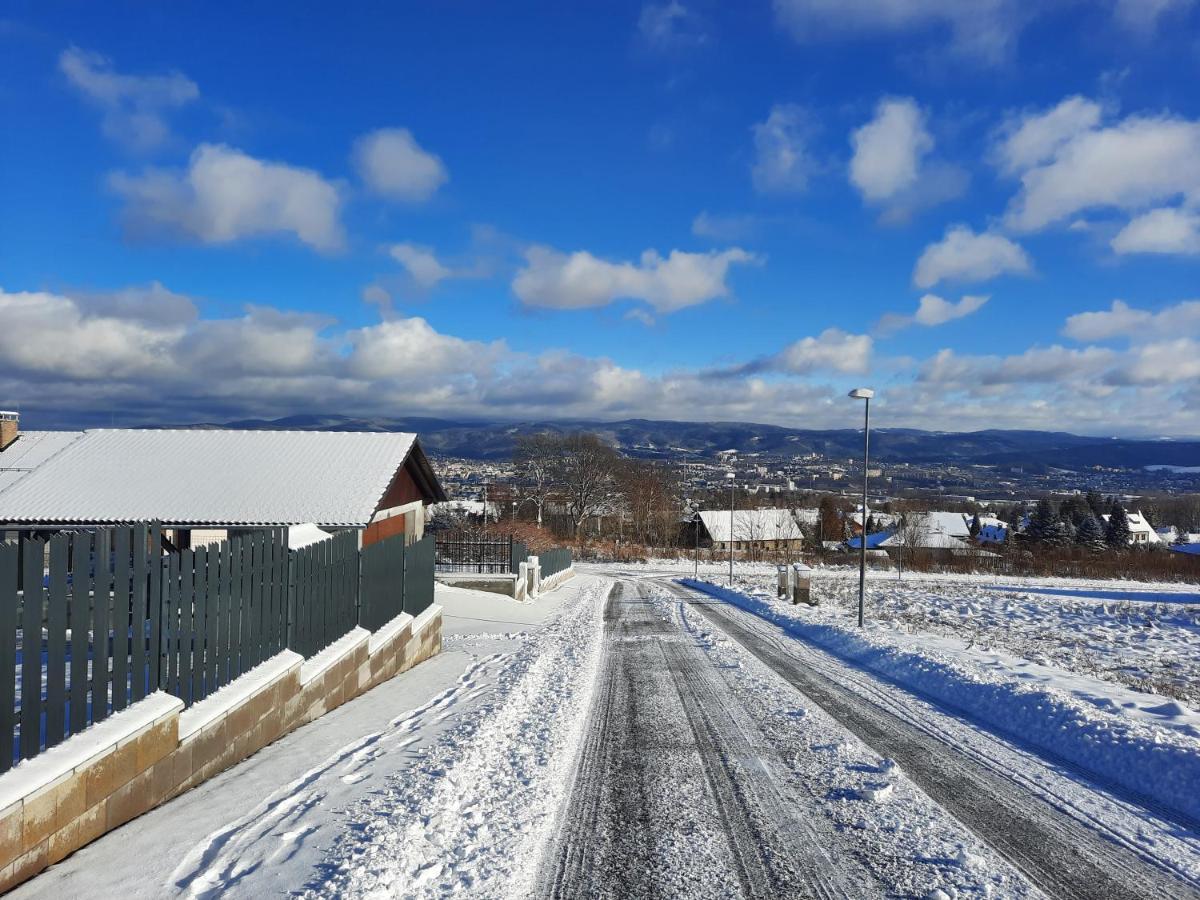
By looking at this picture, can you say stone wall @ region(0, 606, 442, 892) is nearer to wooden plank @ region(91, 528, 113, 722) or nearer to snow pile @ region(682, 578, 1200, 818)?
wooden plank @ region(91, 528, 113, 722)

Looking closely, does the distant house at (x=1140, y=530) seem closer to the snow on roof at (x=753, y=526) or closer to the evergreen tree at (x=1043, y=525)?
the evergreen tree at (x=1043, y=525)

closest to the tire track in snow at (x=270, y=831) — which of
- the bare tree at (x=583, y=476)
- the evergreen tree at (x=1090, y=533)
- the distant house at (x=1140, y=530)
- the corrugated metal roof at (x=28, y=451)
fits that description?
the corrugated metal roof at (x=28, y=451)

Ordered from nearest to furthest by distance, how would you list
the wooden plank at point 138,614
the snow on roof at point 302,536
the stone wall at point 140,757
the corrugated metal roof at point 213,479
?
the stone wall at point 140,757 < the wooden plank at point 138,614 < the snow on roof at point 302,536 < the corrugated metal roof at point 213,479

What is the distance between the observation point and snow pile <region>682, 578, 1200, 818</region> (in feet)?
21.2

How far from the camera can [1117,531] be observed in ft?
301

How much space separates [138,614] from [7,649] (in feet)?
3.84

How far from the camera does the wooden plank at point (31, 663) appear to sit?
13.5 feet

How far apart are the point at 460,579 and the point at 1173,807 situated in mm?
21458

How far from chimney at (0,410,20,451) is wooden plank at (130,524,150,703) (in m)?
27.8

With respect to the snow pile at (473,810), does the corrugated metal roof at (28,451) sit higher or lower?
higher

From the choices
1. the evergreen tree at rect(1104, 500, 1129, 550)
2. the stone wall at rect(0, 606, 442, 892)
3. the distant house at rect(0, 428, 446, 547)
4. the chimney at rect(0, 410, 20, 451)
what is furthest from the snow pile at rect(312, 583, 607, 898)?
the evergreen tree at rect(1104, 500, 1129, 550)

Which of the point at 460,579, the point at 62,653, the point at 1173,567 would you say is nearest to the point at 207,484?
the point at 460,579

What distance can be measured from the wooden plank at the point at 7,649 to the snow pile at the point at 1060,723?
8.34m

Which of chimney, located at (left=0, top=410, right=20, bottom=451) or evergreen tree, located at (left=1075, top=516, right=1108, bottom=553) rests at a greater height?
chimney, located at (left=0, top=410, right=20, bottom=451)
